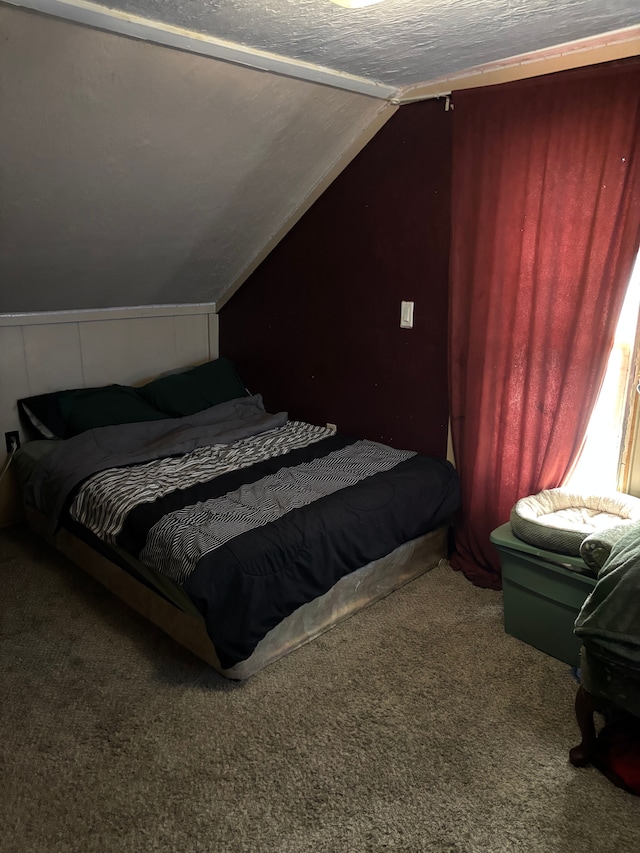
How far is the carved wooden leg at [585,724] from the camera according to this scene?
1.76 meters

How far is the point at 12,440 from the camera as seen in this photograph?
3.25 m

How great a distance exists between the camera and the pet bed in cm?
214

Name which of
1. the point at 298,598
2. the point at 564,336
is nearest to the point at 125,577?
the point at 298,598

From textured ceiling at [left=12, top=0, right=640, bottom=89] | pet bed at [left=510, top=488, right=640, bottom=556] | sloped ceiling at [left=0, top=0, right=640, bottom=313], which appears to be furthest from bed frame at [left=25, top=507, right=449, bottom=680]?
textured ceiling at [left=12, top=0, right=640, bottom=89]

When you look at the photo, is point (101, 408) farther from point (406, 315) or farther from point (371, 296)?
point (406, 315)

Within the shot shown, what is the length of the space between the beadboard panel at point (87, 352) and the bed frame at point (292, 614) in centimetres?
69

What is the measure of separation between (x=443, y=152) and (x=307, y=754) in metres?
2.36

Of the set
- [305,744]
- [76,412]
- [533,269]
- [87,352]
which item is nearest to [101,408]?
[76,412]

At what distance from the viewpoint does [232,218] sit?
3211mm

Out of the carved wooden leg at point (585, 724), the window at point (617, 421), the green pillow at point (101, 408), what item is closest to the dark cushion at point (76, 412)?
the green pillow at point (101, 408)

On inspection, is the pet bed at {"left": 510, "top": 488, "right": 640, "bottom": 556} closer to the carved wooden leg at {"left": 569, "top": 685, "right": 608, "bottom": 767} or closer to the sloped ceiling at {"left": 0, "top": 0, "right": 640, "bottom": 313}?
the carved wooden leg at {"left": 569, "top": 685, "right": 608, "bottom": 767}

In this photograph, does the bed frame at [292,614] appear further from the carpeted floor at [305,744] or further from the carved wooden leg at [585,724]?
the carved wooden leg at [585,724]

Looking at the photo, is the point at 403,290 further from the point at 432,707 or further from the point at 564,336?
the point at 432,707

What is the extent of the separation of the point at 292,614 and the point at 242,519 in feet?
→ 1.26
